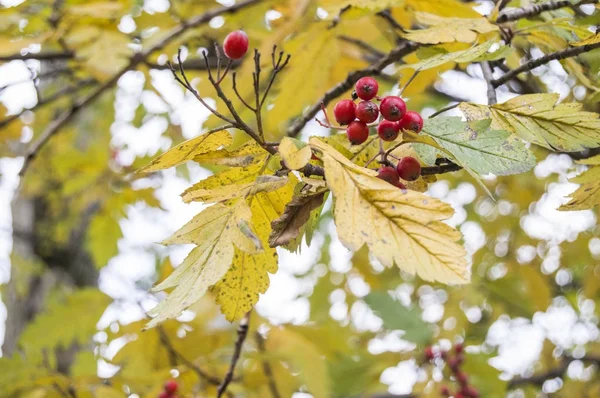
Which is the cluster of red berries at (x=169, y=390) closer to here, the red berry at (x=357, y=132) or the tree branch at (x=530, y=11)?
the red berry at (x=357, y=132)

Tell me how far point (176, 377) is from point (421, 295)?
2360 mm

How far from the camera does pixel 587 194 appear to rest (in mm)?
806

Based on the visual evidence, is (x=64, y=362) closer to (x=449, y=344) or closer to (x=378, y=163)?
(x=449, y=344)

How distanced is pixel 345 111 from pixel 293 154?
0.17m

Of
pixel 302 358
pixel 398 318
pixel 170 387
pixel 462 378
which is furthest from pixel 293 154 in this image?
pixel 462 378

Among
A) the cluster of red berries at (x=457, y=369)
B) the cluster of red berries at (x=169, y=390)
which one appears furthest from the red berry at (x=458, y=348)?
the cluster of red berries at (x=169, y=390)

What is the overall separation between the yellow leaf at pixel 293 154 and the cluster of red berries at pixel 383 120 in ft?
0.43

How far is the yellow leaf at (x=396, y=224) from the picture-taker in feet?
2.02

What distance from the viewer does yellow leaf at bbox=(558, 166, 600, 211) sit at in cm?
80

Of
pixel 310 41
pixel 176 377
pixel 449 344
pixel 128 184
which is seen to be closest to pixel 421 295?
pixel 449 344

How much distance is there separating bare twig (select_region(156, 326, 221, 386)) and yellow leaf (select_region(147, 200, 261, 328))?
93 centimetres

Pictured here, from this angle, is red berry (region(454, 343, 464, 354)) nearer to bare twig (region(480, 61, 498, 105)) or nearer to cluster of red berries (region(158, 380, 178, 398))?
cluster of red berries (region(158, 380, 178, 398))

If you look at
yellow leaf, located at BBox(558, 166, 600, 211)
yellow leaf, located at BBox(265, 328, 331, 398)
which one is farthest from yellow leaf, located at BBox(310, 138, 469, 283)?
yellow leaf, located at BBox(265, 328, 331, 398)

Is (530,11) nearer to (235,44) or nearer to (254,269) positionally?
(235,44)
